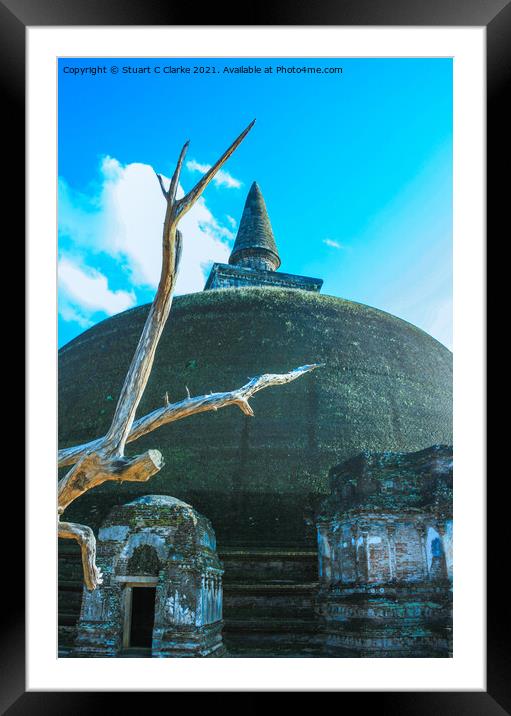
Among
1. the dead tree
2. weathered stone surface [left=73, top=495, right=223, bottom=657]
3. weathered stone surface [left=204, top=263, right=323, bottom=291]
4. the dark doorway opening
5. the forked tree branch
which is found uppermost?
weathered stone surface [left=204, top=263, right=323, bottom=291]

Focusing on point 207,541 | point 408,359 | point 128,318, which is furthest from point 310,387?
point 128,318

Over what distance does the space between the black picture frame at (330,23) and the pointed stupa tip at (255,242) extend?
15865mm

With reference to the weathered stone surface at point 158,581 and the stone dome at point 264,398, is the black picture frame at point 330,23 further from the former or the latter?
the stone dome at point 264,398

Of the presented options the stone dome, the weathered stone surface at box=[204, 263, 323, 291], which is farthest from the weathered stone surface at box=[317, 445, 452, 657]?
the weathered stone surface at box=[204, 263, 323, 291]

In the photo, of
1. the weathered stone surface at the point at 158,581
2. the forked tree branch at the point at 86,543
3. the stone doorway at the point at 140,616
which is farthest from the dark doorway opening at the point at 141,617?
the forked tree branch at the point at 86,543

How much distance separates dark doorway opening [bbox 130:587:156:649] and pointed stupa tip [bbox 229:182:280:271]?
1402cm

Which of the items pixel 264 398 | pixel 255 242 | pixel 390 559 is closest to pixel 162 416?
pixel 390 559

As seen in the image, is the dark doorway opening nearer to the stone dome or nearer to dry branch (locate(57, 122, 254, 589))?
the stone dome

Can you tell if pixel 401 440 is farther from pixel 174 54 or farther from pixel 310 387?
pixel 174 54

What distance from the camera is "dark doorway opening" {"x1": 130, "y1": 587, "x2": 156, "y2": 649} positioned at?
29.9ft
